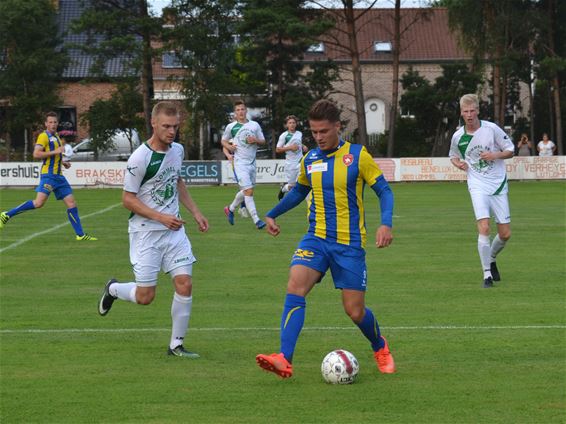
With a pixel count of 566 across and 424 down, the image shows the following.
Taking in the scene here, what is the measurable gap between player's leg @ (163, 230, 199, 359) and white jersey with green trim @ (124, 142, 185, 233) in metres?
0.21

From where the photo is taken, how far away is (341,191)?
304 inches

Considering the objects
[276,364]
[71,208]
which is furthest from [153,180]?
[71,208]

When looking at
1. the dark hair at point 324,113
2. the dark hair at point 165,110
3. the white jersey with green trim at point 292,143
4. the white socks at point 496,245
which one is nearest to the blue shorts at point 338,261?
the dark hair at point 324,113

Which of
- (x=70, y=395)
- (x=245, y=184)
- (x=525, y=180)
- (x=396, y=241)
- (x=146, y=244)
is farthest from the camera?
(x=525, y=180)

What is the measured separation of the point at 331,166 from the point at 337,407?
1834 millimetres

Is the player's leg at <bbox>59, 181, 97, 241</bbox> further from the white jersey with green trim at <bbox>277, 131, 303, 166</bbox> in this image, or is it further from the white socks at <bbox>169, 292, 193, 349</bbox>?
the white socks at <bbox>169, 292, 193, 349</bbox>

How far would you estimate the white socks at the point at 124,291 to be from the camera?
893 centimetres

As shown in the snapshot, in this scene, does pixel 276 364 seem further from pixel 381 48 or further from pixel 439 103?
pixel 381 48

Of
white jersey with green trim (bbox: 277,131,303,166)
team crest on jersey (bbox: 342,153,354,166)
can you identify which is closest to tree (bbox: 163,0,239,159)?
white jersey with green trim (bbox: 277,131,303,166)

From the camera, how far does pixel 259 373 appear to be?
7840mm

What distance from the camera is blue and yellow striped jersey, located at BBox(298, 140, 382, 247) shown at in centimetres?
771

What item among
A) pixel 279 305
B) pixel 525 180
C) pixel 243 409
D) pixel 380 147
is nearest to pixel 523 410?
pixel 243 409

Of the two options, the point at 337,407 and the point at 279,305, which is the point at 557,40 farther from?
the point at 337,407

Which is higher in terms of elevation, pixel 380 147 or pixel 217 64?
pixel 217 64
